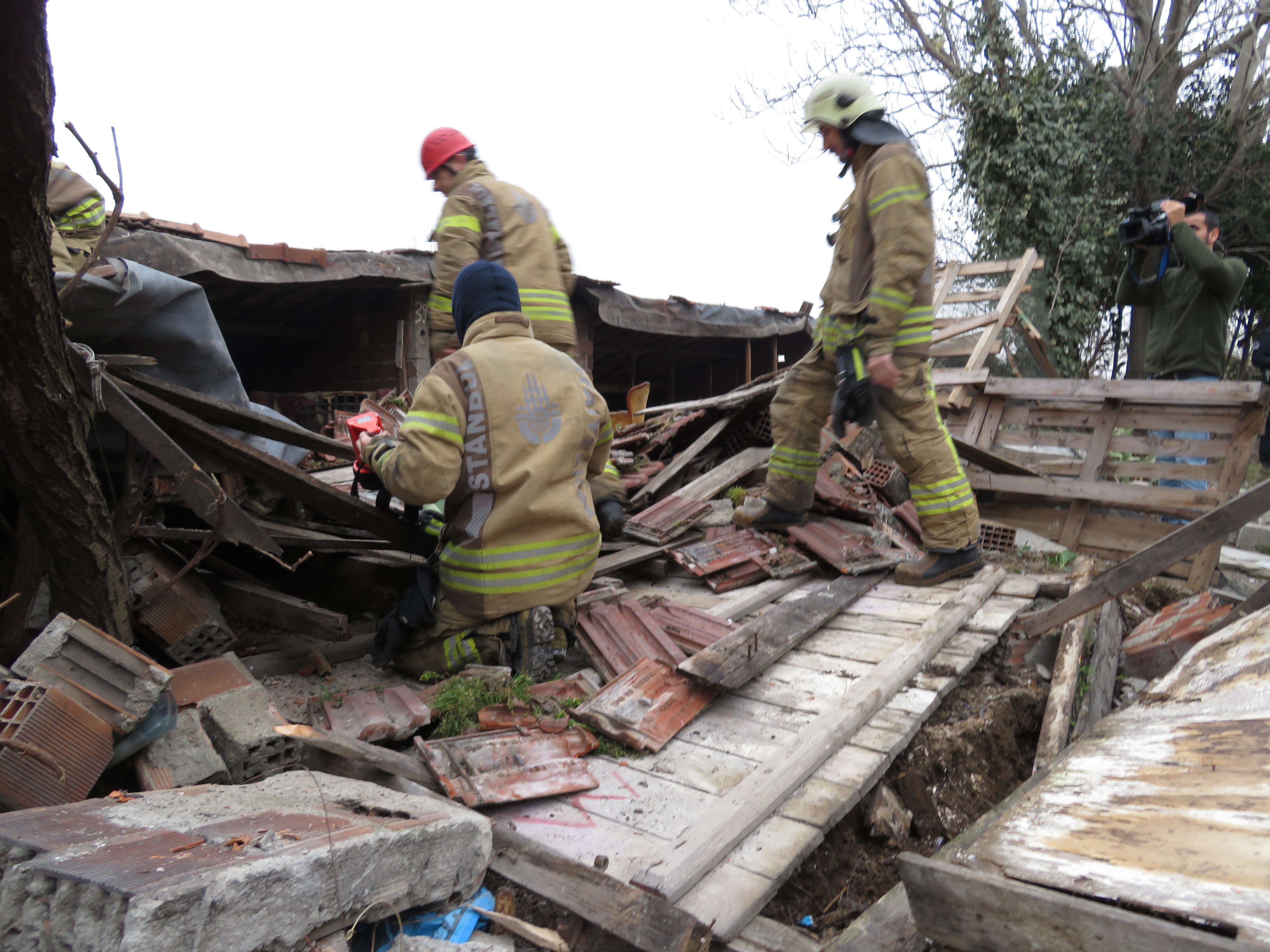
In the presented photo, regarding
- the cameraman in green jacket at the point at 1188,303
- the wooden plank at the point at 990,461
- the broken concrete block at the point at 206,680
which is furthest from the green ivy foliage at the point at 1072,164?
the broken concrete block at the point at 206,680

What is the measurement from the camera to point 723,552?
14.4ft

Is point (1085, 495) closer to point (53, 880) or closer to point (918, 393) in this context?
point (918, 393)

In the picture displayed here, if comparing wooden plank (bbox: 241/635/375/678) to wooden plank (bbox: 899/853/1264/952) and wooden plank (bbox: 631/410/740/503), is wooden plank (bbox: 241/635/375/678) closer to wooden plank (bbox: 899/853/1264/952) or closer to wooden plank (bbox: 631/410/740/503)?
wooden plank (bbox: 631/410/740/503)

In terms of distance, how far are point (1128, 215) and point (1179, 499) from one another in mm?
2050

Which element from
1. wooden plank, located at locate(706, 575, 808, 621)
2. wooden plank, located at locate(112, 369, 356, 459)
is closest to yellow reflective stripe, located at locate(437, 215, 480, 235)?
wooden plank, located at locate(112, 369, 356, 459)

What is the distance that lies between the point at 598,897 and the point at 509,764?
676 mm

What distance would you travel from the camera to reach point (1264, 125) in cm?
1146

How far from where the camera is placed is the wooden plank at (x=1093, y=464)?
545cm

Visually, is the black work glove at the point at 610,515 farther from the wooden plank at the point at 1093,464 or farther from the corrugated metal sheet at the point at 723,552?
the wooden plank at the point at 1093,464

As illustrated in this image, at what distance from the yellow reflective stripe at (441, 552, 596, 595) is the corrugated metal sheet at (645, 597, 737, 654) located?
0.59 meters

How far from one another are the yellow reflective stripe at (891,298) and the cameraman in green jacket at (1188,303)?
9.08ft

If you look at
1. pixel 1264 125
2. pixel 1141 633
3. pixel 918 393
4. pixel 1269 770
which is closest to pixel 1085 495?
pixel 1141 633

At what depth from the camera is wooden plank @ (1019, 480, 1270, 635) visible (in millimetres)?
2934

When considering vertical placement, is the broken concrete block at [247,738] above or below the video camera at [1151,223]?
below
